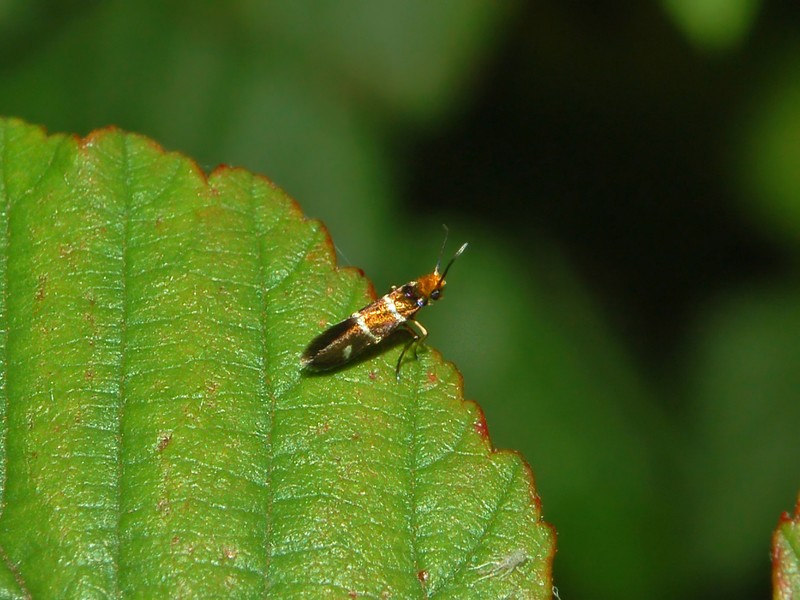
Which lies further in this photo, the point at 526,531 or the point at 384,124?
the point at 384,124

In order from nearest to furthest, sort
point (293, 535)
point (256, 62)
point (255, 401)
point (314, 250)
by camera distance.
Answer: point (293, 535) < point (255, 401) < point (314, 250) < point (256, 62)

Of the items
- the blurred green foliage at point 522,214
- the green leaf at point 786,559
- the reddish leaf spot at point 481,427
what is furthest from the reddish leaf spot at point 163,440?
the blurred green foliage at point 522,214

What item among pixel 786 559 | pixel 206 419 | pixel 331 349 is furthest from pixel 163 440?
pixel 786 559

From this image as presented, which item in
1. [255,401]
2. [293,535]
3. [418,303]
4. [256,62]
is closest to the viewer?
[293,535]

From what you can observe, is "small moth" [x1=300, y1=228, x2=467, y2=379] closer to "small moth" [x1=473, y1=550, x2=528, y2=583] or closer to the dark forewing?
the dark forewing

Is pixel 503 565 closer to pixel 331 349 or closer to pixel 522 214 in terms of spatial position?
pixel 331 349

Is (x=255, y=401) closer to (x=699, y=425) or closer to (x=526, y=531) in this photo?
(x=526, y=531)

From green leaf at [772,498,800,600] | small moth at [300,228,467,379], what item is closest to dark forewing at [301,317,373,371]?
small moth at [300,228,467,379]

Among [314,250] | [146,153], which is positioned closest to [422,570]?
[314,250]
